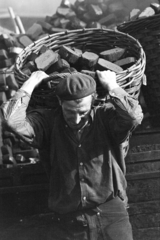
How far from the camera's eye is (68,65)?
11.1 ft

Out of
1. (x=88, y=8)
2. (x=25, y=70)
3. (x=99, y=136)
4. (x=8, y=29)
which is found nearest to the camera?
(x=99, y=136)

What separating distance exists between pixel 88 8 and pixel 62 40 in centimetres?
162

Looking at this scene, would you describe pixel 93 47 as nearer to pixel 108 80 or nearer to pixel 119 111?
pixel 108 80

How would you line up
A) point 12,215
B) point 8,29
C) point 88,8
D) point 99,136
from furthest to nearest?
point 8,29, point 88,8, point 12,215, point 99,136

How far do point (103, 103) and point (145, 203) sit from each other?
83cm

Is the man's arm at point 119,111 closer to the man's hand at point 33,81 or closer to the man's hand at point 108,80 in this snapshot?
the man's hand at point 108,80

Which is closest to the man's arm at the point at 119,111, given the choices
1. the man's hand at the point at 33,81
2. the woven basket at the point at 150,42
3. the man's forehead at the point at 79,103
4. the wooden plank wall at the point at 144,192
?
the man's forehead at the point at 79,103

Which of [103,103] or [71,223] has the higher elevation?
[103,103]

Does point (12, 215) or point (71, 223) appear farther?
point (12, 215)

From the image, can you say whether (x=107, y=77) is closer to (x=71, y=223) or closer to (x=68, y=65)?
(x=68, y=65)

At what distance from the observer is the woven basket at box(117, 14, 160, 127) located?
3775 millimetres

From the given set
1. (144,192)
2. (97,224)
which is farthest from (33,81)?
(144,192)

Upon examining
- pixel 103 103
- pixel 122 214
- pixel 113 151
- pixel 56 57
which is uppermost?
pixel 56 57

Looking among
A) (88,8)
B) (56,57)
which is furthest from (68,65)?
(88,8)
